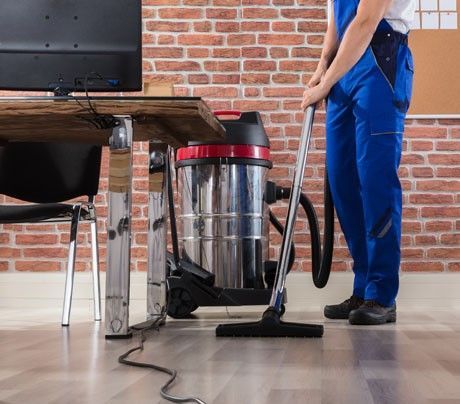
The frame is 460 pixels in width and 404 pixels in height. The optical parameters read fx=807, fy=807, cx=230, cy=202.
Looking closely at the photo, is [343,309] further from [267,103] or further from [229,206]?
[267,103]

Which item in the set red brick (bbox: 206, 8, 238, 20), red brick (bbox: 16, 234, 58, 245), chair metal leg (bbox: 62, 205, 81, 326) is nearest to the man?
chair metal leg (bbox: 62, 205, 81, 326)

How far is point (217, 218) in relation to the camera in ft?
9.84

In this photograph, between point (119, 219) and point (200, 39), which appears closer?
point (119, 219)

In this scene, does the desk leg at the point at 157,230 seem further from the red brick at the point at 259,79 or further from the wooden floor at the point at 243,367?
the red brick at the point at 259,79

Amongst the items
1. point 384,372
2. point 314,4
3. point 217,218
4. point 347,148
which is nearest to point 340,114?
point 347,148

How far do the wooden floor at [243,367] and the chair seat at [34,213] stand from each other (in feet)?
1.53

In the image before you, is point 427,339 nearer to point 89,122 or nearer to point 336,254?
point 89,122

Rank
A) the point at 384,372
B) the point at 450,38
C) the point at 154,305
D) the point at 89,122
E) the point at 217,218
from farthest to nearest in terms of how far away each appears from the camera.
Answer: the point at 450,38 → the point at 217,218 → the point at 154,305 → the point at 89,122 → the point at 384,372

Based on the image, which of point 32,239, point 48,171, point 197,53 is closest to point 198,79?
point 197,53

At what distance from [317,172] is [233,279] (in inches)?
34.2

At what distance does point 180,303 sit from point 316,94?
903 millimetres

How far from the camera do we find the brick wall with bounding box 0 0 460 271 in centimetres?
366

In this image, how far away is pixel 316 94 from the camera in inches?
104

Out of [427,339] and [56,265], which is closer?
[427,339]
